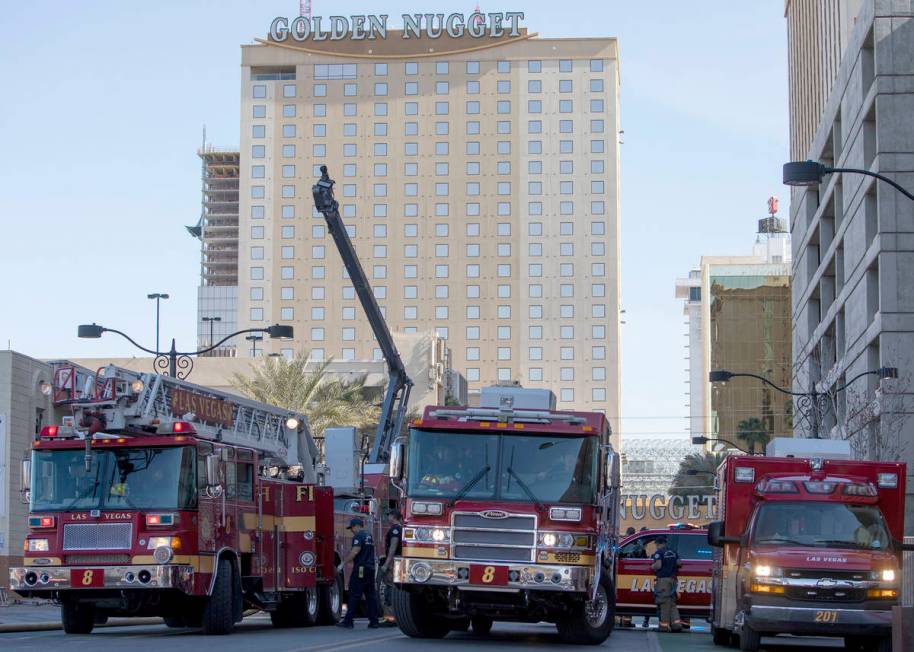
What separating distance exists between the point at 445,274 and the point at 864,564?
127 meters

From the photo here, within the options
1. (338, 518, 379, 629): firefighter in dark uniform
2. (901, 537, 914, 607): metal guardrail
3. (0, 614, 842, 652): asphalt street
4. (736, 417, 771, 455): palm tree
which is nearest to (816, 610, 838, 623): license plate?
(0, 614, 842, 652): asphalt street

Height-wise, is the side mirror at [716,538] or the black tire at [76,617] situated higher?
the side mirror at [716,538]

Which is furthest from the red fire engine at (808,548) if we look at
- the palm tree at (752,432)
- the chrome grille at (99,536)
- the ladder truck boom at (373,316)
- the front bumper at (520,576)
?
the palm tree at (752,432)

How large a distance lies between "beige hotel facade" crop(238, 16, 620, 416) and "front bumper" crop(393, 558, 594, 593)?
123 metres

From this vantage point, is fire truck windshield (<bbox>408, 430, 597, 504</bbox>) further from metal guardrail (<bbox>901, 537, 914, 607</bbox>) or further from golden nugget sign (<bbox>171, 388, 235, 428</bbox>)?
metal guardrail (<bbox>901, 537, 914, 607</bbox>)

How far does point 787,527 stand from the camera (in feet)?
65.7

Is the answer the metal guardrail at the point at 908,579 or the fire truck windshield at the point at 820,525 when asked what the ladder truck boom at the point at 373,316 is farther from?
the fire truck windshield at the point at 820,525

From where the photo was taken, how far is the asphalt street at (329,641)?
18312 mm

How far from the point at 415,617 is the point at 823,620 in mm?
5398

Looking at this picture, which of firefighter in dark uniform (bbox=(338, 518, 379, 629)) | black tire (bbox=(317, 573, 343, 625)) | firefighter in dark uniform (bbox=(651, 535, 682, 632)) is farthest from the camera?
black tire (bbox=(317, 573, 343, 625))

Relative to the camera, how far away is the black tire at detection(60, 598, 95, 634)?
2205 centimetres

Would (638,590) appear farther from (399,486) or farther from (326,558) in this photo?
(399,486)

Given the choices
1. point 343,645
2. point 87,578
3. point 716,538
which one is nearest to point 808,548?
point 716,538

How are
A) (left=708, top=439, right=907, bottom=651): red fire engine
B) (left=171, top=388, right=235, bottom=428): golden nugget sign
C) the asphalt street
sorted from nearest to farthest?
the asphalt street < (left=708, top=439, right=907, bottom=651): red fire engine < (left=171, top=388, right=235, bottom=428): golden nugget sign
